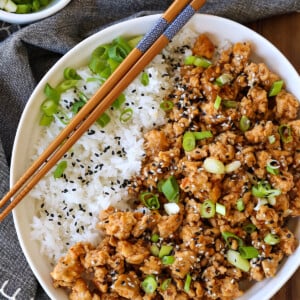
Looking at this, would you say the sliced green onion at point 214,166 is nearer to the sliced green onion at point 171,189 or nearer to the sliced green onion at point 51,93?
the sliced green onion at point 171,189

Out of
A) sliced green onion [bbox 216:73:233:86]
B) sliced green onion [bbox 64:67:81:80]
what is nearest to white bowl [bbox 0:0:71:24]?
sliced green onion [bbox 64:67:81:80]

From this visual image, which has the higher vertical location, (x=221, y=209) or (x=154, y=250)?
(x=221, y=209)

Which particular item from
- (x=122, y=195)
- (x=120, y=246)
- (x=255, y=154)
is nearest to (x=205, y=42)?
(x=255, y=154)

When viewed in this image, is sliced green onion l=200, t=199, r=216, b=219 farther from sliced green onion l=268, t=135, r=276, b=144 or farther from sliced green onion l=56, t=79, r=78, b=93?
sliced green onion l=56, t=79, r=78, b=93

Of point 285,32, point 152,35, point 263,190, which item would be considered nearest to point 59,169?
point 152,35

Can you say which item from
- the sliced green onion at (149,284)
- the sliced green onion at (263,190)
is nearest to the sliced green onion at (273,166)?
the sliced green onion at (263,190)

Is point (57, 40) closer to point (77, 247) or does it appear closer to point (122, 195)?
point (122, 195)

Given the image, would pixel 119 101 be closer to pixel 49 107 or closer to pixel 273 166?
pixel 49 107
